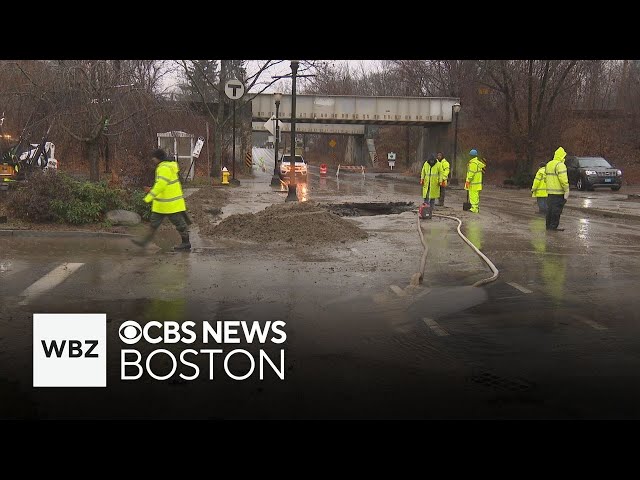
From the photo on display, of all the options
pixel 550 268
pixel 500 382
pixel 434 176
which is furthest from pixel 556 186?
pixel 500 382

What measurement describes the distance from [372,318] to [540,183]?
12.2 metres

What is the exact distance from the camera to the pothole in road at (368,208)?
2103cm

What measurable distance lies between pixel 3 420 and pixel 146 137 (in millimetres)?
24492

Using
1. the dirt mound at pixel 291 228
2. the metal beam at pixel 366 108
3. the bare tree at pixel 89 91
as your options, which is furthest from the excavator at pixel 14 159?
the metal beam at pixel 366 108

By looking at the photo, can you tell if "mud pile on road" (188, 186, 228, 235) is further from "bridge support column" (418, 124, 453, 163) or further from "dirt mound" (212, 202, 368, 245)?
"bridge support column" (418, 124, 453, 163)

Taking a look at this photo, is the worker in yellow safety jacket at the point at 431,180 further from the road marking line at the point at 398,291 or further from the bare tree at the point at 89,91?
the bare tree at the point at 89,91

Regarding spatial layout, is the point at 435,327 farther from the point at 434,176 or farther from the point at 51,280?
the point at 434,176

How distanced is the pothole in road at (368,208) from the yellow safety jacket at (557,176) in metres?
5.84

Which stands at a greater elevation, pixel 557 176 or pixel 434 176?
pixel 557 176

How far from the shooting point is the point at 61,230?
1397 cm

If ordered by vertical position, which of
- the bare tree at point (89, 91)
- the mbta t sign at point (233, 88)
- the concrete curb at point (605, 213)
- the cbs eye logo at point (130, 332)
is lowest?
the cbs eye logo at point (130, 332)

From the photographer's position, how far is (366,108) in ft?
169

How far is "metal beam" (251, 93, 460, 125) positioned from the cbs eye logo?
45.0 metres

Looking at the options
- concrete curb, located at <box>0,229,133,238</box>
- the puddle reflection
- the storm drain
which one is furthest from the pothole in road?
the storm drain
